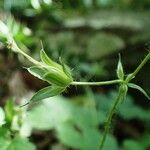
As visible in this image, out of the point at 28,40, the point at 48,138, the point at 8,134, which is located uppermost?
the point at 28,40

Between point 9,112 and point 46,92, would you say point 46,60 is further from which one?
point 9,112

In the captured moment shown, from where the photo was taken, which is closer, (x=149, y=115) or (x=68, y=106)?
(x=68, y=106)

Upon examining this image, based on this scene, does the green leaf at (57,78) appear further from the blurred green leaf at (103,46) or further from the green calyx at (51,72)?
the blurred green leaf at (103,46)


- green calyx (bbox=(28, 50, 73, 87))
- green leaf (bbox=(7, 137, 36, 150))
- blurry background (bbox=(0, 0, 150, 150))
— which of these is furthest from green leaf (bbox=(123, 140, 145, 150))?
green calyx (bbox=(28, 50, 73, 87))

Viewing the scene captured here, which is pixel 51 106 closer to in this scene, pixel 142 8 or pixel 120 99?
pixel 120 99

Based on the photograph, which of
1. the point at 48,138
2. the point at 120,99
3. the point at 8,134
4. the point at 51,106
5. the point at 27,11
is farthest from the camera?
the point at 27,11

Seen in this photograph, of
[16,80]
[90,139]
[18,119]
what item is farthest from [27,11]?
[18,119]

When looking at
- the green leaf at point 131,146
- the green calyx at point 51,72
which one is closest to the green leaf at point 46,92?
the green calyx at point 51,72
